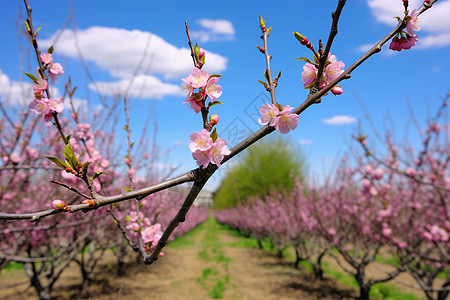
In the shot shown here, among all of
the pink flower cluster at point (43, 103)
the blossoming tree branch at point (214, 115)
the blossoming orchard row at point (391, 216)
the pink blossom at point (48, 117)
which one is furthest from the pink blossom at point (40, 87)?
the blossoming orchard row at point (391, 216)

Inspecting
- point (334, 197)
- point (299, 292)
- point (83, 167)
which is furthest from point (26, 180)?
point (334, 197)

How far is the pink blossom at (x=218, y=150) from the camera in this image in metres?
0.83

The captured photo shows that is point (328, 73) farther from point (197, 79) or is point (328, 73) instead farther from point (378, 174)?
point (378, 174)

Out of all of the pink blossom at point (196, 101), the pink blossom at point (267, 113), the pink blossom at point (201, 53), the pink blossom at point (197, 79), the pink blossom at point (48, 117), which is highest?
the pink blossom at point (201, 53)

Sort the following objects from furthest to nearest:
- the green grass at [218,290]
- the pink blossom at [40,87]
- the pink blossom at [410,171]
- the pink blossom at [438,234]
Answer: the green grass at [218,290] → the pink blossom at [438,234] → the pink blossom at [410,171] → the pink blossom at [40,87]

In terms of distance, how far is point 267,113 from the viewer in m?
0.91

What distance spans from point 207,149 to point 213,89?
0.24 m

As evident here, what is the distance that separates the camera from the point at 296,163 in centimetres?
2662

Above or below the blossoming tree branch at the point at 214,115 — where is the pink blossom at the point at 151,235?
below

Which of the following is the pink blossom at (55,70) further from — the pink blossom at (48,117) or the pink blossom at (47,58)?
the pink blossom at (48,117)

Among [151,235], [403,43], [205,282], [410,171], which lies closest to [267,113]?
[403,43]

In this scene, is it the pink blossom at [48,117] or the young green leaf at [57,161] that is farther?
the pink blossom at [48,117]

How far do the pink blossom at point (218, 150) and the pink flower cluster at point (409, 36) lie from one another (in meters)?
0.67

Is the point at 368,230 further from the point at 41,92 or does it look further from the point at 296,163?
the point at 296,163
